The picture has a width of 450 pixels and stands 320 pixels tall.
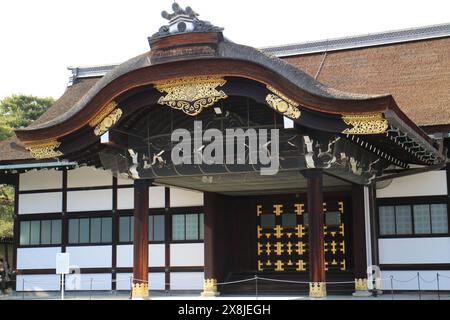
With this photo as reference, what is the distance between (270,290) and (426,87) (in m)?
7.37

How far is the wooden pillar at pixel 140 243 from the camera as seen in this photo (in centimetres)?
1705

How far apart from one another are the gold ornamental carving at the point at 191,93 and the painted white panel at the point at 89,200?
23.5ft

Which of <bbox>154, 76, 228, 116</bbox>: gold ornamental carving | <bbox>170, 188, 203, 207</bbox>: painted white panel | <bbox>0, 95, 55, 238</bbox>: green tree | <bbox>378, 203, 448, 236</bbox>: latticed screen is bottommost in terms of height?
<bbox>378, 203, 448, 236</bbox>: latticed screen

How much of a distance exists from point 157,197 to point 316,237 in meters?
7.49

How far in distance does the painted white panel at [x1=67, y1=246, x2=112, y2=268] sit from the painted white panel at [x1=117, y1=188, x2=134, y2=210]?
137cm

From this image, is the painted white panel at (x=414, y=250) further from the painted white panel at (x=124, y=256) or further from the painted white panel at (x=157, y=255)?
the painted white panel at (x=124, y=256)

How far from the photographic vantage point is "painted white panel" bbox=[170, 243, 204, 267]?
69.2ft

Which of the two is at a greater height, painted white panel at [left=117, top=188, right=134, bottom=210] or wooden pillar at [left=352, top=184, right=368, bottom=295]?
painted white panel at [left=117, top=188, right=134, bottom=210]

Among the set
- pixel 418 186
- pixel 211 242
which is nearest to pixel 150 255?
pixel 211 242

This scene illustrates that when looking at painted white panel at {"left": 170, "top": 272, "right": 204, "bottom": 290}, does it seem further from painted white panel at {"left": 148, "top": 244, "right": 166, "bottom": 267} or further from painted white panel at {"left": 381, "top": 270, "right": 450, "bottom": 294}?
painted white panel at {"left": 381, "top": 270, "right": 450, "bottom": 294}

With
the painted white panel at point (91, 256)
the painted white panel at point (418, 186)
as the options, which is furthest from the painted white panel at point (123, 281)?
the painted white panel at point (418, 186)

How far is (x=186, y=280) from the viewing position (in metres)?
21.1

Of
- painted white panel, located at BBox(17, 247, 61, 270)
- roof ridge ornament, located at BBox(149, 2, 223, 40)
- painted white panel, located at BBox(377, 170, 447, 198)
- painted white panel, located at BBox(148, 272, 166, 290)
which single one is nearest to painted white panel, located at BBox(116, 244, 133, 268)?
painted white panel, located at BBox(148, 272, 166, 290)

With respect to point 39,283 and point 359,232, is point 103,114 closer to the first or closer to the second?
point 359,232
